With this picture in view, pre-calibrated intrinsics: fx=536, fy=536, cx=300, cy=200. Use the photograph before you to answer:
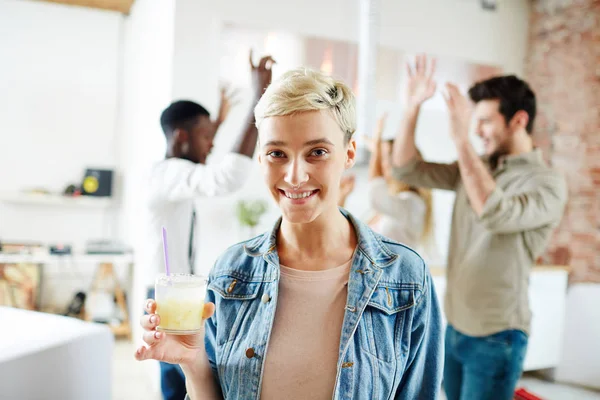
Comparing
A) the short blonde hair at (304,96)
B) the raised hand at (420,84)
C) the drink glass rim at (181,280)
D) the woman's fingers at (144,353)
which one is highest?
the raised hand at (420,84)

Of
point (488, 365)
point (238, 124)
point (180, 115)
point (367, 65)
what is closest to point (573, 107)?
point (367, 65)

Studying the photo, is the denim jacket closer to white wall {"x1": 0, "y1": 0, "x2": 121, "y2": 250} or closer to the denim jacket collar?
the denim jacket collar

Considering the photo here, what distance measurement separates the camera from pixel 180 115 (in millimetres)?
2262

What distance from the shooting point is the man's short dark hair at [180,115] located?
2.25 metres

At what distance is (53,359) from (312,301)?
75 cm

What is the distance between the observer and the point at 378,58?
3656 millimetres

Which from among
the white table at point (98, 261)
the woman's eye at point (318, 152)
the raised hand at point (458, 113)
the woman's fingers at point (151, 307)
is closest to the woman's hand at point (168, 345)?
the woman's fingers at point (151, 307)

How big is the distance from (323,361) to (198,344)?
0.28 meters

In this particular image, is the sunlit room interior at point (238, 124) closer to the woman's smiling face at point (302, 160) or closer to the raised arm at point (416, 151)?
the raised arm at point (416, 151)

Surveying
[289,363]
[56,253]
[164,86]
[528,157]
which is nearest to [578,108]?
[528,157]

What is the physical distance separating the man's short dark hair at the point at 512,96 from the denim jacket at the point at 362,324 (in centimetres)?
143

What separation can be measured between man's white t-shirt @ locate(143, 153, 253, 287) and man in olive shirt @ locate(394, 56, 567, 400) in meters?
0.93

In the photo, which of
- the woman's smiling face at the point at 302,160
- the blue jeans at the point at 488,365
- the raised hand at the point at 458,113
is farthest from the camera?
the raised hand at the point at 458,113

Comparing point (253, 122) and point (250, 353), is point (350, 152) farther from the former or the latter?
point (253, 122)
